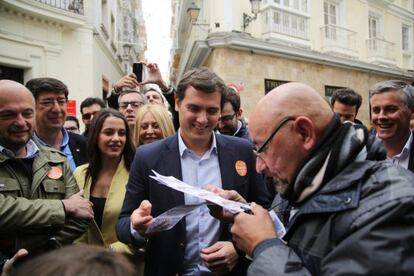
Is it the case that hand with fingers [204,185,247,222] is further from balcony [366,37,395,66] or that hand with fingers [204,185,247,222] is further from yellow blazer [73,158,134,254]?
balcony [366,37,395,66]

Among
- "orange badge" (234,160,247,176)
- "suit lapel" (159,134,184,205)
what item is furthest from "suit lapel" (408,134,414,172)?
"suit lapel" (159,134,184,205)

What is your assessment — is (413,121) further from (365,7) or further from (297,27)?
(365,7)

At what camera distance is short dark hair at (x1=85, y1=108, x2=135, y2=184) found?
323 cm

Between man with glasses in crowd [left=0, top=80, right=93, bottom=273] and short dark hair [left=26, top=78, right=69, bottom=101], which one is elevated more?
short dark hair [left=26, top=78, right=69, bottom=101]

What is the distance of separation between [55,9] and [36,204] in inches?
434

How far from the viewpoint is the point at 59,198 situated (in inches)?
102

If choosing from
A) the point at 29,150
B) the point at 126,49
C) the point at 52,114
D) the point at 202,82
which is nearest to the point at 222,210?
the point at 202,82

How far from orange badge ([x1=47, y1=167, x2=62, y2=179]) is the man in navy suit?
50 centimetres

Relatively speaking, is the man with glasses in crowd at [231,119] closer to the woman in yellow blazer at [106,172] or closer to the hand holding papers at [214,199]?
the woman in yellow blazer at [106,172]

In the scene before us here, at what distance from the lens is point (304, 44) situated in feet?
49.2

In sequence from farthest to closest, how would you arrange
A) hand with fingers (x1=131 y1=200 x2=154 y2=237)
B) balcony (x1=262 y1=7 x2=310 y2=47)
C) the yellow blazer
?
balcony (x1=262 y1=7 x2=310 y2=47)
the yellow blazer
hand with fingers (x1=131 y1=200 x2=154 y2=237)

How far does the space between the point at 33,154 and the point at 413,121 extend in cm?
314

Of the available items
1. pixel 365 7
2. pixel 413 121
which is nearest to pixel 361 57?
pixel 365 7

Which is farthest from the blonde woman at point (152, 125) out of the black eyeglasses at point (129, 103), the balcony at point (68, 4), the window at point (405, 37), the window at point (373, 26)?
the window at point (405, 37)
